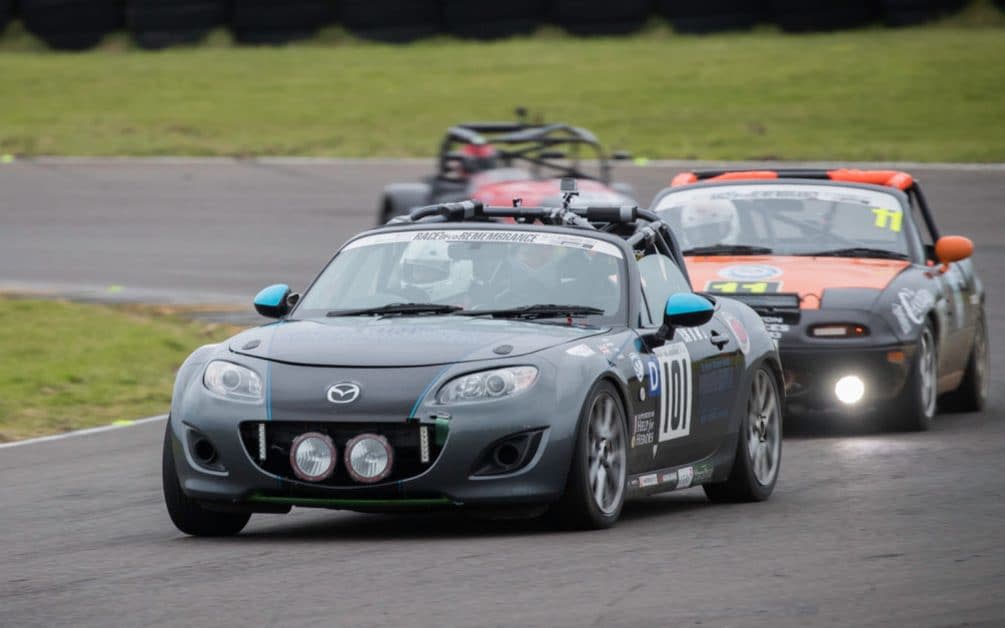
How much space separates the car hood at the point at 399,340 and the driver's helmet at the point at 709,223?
16.5 ft

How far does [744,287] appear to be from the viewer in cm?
1225

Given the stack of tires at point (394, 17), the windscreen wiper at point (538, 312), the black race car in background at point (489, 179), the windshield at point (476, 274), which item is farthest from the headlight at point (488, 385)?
the stack of tires at point (394, 17)

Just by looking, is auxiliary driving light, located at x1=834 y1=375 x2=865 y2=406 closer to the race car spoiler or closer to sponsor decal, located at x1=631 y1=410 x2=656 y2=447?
the race car spoiler

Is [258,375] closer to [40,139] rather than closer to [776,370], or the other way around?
[776,370]

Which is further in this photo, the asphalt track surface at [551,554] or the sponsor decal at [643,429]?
the sponsor decal at [643,429]

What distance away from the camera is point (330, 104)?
3534 cm

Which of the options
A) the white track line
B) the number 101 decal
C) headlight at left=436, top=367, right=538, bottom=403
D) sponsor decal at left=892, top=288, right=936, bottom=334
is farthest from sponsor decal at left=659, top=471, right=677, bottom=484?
the white track line

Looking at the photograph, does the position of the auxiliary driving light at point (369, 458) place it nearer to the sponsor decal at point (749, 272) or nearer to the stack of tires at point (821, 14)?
the sponsor decal at point (749, 272)

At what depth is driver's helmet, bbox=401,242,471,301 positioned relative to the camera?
340 inches

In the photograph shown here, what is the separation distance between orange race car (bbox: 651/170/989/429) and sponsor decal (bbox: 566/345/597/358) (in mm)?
4134

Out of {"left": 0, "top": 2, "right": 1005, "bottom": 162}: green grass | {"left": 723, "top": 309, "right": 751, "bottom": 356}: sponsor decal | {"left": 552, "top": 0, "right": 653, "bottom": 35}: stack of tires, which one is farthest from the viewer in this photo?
{"left": 552, "top": 0, "right": 653, "bottom": 35}: stack of tires

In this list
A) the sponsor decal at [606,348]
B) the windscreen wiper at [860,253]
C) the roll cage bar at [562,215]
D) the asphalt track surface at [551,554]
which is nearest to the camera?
the asphalt track surface at [551,554]

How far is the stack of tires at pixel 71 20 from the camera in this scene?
1538 inches

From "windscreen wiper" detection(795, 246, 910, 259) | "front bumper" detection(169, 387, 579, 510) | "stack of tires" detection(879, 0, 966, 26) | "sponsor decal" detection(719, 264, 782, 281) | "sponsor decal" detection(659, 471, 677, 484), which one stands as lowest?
"stack of tires" detection(879, 0, 966, 26)
